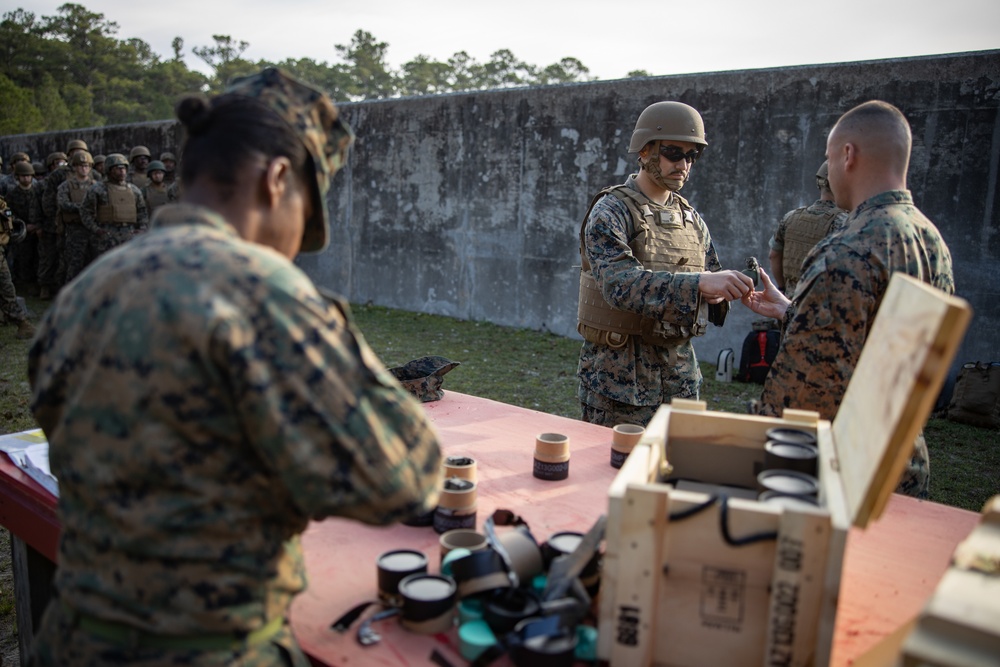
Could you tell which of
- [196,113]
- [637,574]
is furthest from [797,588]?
[196,113]

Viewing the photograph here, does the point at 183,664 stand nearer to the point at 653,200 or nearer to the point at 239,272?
the point at 239,272

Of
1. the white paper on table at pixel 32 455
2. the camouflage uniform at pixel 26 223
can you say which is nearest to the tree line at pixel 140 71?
the camouflage uniform at pixel 26 223

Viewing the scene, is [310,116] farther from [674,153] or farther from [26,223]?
[26,223]

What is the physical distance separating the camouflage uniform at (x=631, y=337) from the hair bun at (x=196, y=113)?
7.42 ft

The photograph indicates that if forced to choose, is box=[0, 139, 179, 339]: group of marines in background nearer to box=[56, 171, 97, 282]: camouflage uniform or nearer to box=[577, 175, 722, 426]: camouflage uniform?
box=[56, 171, 97, 282]: camouflage uniform

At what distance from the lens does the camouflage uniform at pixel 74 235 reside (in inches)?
438

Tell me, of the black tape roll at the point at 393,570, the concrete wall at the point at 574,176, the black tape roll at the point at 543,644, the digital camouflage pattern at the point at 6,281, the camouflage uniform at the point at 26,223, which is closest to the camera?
the black tape roll at the point at 543,644

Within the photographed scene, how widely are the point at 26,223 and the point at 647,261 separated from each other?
41.8ft

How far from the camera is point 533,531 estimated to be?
1965 mm

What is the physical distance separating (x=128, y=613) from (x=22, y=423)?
5236mm

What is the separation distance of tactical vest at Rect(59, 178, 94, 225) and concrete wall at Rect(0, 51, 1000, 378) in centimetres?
347

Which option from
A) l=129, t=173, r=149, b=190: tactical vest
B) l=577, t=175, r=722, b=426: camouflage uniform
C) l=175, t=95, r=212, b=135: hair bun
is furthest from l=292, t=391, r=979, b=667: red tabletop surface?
l=129, t=173, r=149, b=190: tactical vest

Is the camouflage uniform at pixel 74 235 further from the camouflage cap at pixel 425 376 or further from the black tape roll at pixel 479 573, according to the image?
the black tape roll at pixel 479 573

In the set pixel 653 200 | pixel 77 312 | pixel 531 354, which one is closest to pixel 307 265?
pixel 531 354
